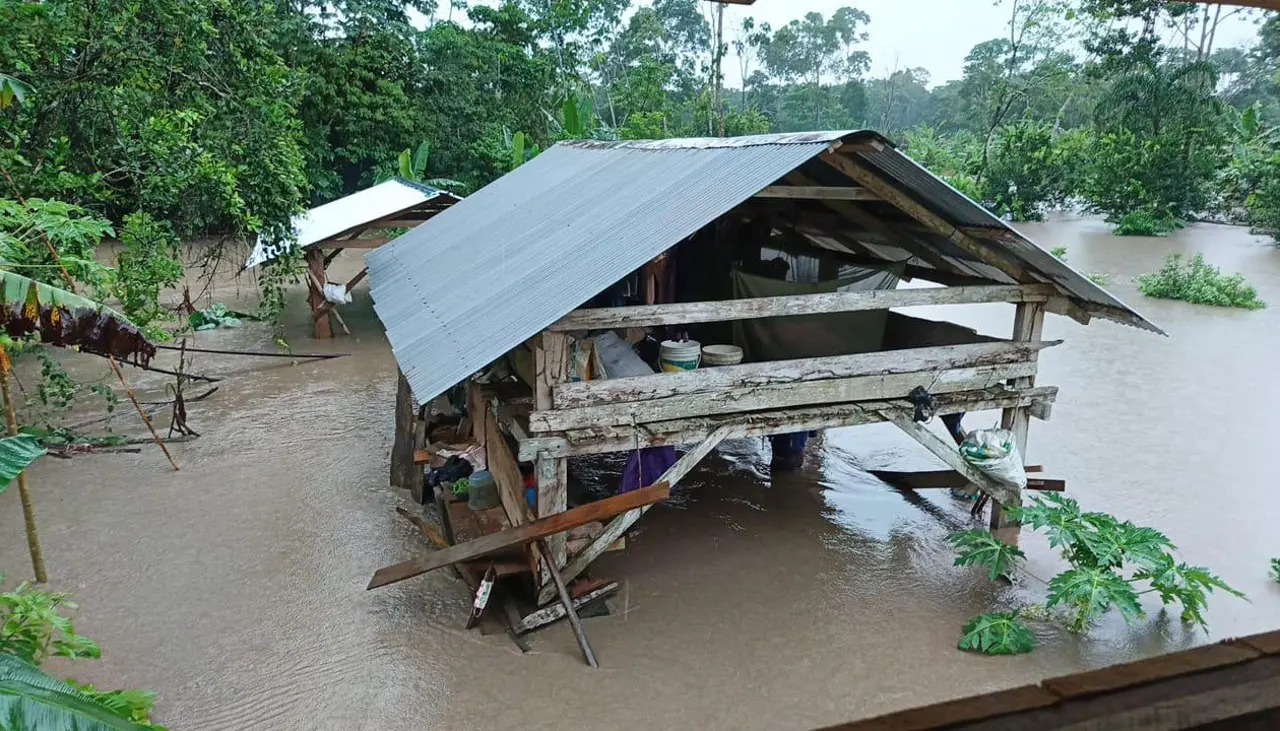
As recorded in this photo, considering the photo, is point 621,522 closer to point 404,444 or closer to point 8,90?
point 404,444

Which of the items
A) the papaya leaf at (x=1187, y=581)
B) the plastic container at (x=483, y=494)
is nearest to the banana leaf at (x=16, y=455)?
the plastic container at (x=483, y=494)

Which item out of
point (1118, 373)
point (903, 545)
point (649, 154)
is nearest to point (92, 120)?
point (649, 154)

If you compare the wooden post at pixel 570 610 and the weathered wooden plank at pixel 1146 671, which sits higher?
the weathered wooden plank at pixel 1146 671

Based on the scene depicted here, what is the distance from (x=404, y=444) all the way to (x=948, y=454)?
5.49m

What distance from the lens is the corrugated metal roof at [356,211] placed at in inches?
525

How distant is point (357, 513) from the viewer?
27.1ft

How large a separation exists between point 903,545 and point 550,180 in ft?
18.5

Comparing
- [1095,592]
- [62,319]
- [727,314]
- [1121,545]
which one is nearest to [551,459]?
[727,314]

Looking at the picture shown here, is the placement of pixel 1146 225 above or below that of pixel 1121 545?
below

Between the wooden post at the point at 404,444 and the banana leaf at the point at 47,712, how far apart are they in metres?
5.42

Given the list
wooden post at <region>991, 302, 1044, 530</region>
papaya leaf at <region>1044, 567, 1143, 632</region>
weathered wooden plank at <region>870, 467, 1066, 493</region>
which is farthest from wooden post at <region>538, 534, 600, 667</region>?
wooden post at <region>991, 302, 1044, 530</region>

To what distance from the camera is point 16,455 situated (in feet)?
12.0

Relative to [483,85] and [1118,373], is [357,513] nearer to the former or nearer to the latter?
[1118,373]

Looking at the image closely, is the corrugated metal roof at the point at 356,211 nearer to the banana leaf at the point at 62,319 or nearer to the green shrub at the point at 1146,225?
the banana leaf at the point at 62,319
